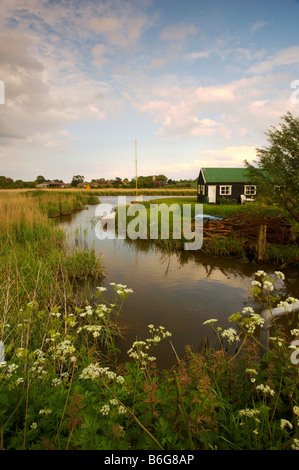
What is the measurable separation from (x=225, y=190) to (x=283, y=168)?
19483 millimetres

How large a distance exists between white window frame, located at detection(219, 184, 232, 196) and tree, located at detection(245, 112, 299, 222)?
61.8 feet

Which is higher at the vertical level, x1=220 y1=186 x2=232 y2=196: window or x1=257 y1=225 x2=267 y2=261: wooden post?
x1=220 y1=186 x2=232 y2=196: window

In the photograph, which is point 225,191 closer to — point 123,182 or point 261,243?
point 261,243

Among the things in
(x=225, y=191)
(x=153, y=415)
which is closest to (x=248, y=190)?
(x=225, y=191)

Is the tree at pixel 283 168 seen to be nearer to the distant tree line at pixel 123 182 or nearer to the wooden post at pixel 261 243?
the wooden post at pixel 261 243

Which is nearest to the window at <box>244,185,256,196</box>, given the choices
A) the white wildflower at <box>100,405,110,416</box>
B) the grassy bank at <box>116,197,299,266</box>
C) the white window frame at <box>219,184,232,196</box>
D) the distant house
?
the distant house

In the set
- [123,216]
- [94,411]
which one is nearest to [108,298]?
[94,411]

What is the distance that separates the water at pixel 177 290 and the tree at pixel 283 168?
9.41 feet

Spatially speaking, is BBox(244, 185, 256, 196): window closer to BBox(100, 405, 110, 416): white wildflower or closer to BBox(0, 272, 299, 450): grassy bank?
BBox(0, 272, 299, 450): grassy bank

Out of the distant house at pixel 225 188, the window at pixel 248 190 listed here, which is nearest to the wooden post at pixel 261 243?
the distant house at pixel 225 188

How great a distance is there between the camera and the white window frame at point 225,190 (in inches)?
1142

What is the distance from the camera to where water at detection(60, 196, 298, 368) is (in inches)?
213
